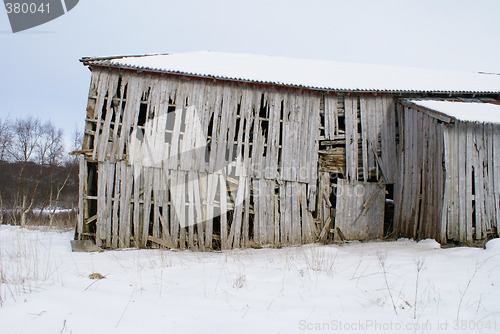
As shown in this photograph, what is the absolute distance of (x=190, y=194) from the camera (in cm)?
1012

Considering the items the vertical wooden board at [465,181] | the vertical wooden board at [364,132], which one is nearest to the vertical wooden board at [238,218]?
the vertical wooden board at [364,132]

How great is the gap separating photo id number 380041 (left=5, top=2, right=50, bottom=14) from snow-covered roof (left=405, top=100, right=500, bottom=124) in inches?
659

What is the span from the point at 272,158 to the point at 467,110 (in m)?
6.05

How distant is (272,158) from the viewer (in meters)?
10.8

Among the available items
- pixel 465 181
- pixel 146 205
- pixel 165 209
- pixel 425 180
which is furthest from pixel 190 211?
pixel 465 181

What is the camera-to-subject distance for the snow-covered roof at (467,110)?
872 cm

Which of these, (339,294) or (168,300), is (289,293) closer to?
(339,294)

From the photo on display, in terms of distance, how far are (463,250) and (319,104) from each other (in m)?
6.24

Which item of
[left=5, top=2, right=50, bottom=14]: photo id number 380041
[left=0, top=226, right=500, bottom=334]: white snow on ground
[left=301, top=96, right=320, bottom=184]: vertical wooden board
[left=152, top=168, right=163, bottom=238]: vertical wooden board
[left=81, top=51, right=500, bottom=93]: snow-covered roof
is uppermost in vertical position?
[left=5, top=2, right=50, bottom=14]: photo id number 380041

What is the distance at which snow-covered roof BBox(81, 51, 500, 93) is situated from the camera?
34.4 ft

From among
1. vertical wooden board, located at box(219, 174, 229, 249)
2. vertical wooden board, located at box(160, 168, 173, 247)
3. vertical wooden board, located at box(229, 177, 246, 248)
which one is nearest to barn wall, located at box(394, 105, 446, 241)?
vertical wooden board, located at box(229, 177, 246, 248)

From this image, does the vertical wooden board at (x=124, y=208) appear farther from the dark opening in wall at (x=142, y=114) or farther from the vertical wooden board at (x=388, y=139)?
the vertical wooden board at (x=388, y=139)

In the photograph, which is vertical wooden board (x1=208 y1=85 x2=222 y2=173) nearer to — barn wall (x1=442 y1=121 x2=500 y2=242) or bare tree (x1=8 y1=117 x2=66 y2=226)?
barn wall (x1=442 y1=121 x2=500 y2=242)

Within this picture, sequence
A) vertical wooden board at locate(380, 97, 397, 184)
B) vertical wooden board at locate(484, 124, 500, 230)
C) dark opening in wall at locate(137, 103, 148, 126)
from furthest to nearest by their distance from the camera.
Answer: vertical wooden board at locate(380, 97, 397, 184), dark opening in wall at locate(137, 103, 148, 126), vertical wooden board at locate(484, 124, 500, 230)
